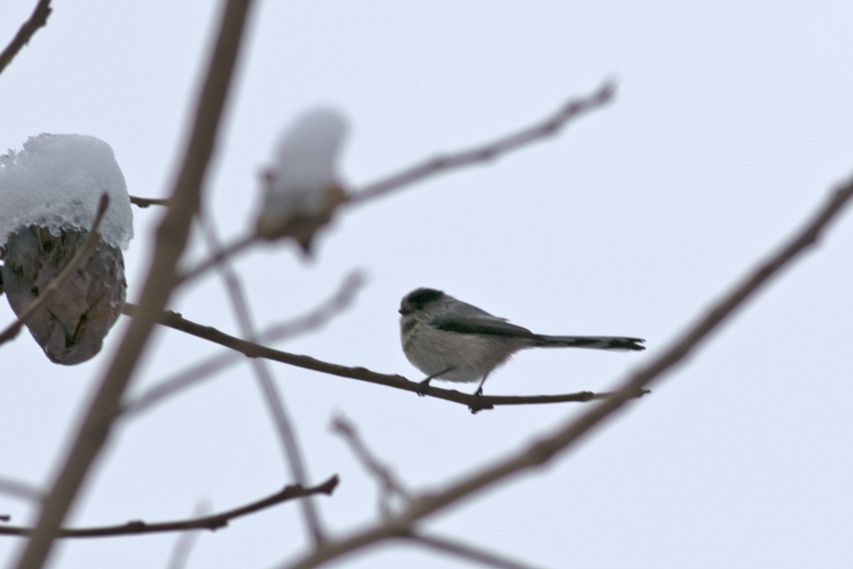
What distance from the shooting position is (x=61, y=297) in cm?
303

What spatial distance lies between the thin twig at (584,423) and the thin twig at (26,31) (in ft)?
5.79

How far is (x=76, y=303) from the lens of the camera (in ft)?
9.98

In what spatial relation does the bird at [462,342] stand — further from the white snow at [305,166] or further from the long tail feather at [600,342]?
the white snow at [305,166]

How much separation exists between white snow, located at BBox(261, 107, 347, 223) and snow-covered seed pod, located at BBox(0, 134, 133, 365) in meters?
2.03

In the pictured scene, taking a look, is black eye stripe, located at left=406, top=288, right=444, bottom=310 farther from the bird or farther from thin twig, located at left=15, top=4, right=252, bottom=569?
thin twig, located at left=15, top=4, right=252, bottom=569

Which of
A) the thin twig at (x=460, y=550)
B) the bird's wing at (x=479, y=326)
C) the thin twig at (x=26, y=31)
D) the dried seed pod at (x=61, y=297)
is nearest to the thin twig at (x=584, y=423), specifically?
the thin twig at (x=460, y=550)

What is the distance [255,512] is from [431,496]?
1265 mm

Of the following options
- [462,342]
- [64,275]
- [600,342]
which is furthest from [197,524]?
[462,342]

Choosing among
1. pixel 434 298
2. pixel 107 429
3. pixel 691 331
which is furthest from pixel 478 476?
pixel 434 298

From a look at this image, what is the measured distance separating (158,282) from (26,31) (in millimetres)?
1590

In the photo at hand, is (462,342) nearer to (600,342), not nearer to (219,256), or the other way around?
(600,342)

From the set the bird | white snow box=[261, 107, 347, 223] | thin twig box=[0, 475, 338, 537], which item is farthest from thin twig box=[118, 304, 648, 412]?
the bird

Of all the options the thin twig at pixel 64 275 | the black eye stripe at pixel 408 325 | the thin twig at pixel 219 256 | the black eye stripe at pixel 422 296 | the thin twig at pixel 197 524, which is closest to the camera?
the thin twig at pixel 219 256

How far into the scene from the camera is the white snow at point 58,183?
3102 mm
